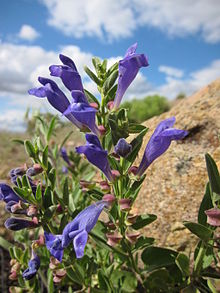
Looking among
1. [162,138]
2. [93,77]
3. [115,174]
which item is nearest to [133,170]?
[115,174]

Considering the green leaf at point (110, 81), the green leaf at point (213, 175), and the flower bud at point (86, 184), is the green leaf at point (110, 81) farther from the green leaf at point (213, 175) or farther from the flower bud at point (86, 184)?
the green leaf at point (213, 175)

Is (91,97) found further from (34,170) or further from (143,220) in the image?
(143,220)

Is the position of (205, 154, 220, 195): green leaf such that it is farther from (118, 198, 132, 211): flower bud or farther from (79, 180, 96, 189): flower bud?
(79, 180, 96, 189): flower bud

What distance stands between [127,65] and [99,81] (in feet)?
0.94

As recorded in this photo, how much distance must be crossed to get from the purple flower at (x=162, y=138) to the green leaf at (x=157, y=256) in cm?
68

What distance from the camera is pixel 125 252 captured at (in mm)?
2205

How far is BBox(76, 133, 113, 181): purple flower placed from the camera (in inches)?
62.9

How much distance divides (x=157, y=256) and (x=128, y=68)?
133 cm

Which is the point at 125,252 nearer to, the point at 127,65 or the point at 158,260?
the point at 158,260

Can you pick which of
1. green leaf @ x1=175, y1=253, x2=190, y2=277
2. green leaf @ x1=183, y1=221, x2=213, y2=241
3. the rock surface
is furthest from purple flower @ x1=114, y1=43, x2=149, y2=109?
the rock surface

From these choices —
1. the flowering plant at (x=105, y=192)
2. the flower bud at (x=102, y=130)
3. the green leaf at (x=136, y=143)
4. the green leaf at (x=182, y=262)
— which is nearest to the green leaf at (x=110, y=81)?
the flowering plant at (x=105, y=192)

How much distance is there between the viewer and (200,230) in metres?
1.82

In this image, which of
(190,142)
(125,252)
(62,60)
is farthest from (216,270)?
(62,60)

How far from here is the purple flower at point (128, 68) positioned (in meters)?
1.77
